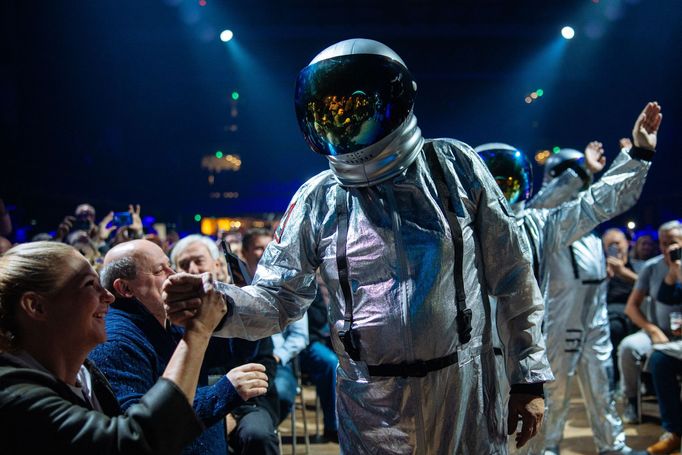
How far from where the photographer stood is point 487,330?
1.97m

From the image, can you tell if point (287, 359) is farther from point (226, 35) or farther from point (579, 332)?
point (226, 35)

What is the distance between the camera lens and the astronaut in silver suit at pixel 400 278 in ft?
5.98

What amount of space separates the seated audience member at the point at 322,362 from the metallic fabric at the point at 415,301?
3.29 metres

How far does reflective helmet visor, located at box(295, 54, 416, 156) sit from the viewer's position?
6.24ft

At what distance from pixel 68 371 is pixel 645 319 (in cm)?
486

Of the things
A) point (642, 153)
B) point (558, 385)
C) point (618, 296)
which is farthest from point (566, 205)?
point (618, 296)

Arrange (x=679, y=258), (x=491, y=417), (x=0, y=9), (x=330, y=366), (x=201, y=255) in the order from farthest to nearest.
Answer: (x=0, y=9) → (x=330, y=366) → (x=679, y=258) → (x=201, y=255) → (x=491, y=417)

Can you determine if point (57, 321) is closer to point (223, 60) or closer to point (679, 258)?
point (679, 258)

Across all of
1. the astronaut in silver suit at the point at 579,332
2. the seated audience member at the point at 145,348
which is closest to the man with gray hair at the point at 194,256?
the seated audience member at the point at 145,348

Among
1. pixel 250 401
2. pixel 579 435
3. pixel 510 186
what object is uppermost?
pixel 510 186

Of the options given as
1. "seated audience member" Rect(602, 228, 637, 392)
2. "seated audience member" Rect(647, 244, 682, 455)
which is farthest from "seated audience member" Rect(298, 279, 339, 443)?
"seated audience member" Rect(602, 228, 637, 392)

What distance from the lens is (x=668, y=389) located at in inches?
185

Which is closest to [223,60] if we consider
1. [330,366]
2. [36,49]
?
[36,49]

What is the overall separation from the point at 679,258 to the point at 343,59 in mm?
3911
